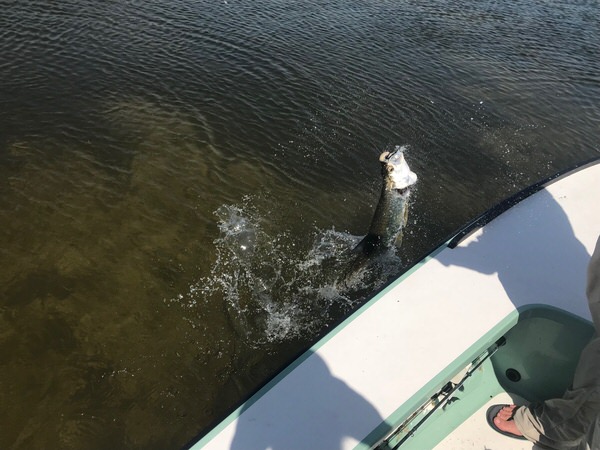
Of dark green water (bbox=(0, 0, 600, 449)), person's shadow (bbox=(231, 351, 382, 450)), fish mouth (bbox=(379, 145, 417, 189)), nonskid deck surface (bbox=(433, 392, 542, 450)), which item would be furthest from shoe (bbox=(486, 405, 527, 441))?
fish mouth (bbox=(379, 145, 417, 189))

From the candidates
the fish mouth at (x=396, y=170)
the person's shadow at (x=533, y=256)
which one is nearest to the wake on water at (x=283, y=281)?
the fish mouth at (x=396, y=170)

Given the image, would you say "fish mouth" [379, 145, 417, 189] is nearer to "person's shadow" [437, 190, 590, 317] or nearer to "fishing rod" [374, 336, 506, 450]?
"person's shadow" [437, 190, 590, 317]

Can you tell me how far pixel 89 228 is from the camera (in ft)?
29.7

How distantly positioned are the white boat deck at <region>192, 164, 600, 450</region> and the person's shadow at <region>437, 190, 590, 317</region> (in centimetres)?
1

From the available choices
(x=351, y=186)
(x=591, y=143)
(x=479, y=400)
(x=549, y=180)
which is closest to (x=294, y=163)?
(x=351, y=186)

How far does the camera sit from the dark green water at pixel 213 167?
696cm

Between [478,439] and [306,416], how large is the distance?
266 centimetres

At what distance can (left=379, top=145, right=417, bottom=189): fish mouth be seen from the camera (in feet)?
19.9

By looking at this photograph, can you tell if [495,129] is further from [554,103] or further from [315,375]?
[315,375]

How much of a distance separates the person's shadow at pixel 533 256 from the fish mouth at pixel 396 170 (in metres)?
1.33

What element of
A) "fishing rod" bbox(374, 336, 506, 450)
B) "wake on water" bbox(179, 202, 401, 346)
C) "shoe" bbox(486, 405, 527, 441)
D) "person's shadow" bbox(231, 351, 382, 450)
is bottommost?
"wake on water" bbox(179, 202, 401, 346)

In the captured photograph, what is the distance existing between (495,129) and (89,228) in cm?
1183

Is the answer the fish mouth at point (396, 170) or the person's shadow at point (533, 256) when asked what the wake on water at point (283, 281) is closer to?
the fish mouth at point (396, 170)

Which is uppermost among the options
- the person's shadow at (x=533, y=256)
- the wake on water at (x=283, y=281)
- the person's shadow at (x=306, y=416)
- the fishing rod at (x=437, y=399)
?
the person's shadow at (x=533, y=256)
